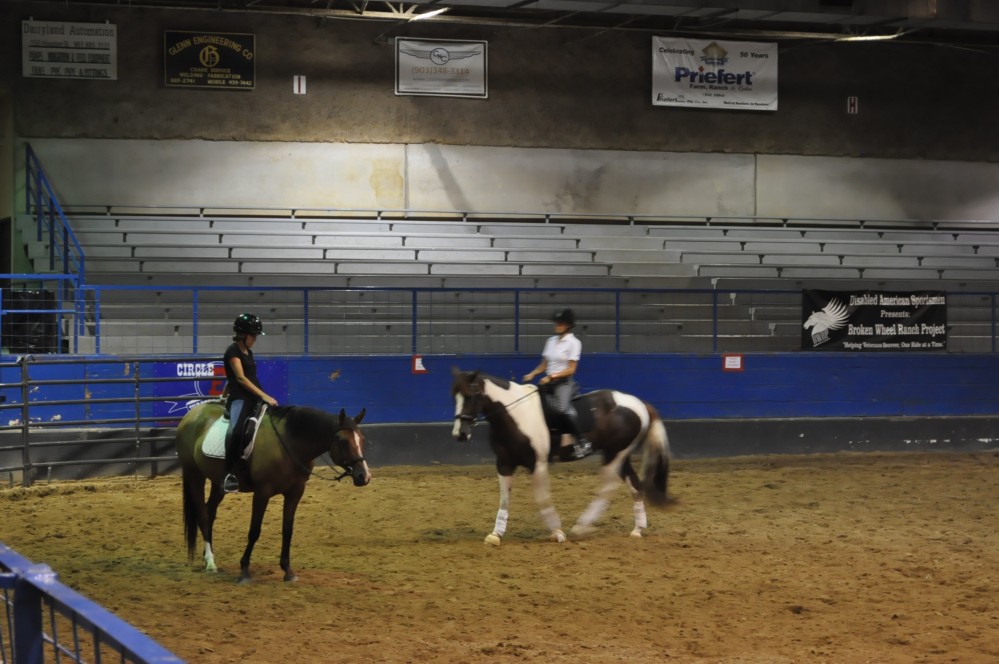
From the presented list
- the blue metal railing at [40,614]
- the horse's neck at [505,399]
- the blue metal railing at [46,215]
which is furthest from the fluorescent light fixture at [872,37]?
the blue metal railing at [40,614]

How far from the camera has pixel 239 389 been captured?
9023mm

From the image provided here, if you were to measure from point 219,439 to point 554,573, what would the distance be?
316 cm

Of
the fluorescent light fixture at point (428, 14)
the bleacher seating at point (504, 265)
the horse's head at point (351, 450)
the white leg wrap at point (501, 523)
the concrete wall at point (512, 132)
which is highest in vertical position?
the fluorescent light fixture at point (428, 14)

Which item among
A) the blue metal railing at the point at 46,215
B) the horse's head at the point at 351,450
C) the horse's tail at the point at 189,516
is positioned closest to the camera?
the horse's head at the point at 351,450

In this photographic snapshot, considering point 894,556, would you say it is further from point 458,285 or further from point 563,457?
point 458,285

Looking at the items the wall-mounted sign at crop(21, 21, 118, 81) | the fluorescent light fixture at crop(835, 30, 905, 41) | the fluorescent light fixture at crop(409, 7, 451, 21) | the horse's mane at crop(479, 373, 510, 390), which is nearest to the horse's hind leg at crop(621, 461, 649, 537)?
the horse's mane at crop(479, 373, 510, 390)

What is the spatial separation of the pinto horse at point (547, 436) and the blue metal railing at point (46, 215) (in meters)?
10.4

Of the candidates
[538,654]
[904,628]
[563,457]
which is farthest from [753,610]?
[563,457]

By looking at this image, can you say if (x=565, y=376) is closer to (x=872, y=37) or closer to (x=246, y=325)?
(x=246, y=325)

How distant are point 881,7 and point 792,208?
191 inches

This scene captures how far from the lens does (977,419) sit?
59.2 ft

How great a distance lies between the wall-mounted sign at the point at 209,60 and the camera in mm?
20859

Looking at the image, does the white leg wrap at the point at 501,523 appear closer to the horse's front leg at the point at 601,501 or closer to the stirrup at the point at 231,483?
the horse's front leg at the point at 601,501

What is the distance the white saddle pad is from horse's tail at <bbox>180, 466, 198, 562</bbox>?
0.37m
